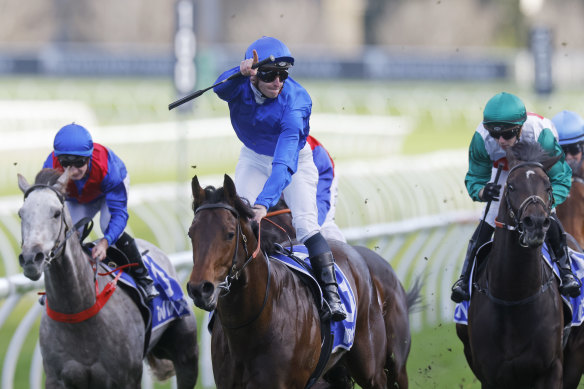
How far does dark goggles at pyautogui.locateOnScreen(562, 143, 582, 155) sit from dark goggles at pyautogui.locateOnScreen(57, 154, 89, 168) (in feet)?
10.2

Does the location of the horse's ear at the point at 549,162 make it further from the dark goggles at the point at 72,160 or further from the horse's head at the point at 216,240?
the dark goggles at the point at 72,160

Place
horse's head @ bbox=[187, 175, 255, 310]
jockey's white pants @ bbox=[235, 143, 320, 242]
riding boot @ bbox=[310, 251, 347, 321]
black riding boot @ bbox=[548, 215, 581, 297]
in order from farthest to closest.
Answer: black riding boot @ bbox=[548, 215, 581, 297]
jockey's white pants @ bbox=[235, 143, 320, 242]
riding boot @ bbox=[310, 251, 347, 321]
horse's head @ bbox=[187, 175, 255, 310]

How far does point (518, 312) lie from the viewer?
15.7ft

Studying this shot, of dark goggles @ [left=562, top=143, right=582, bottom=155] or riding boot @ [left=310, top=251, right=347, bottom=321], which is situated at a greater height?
dark goggles @ [left=562, top=143, right=582, bottom=155]

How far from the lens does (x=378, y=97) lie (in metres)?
29.8

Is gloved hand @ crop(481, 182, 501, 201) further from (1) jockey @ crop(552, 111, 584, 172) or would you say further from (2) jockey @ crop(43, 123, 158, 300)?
(2) jockey @ crop(43, 123, 158, 300)

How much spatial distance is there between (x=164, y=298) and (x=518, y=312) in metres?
1.89

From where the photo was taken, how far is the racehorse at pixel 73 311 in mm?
4246

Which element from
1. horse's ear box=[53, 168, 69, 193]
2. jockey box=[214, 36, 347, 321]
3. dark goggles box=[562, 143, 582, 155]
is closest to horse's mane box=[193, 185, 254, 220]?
jockey box=[214, 36, 347, 321]

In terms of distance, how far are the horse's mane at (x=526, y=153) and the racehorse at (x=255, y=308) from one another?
0.95 metres

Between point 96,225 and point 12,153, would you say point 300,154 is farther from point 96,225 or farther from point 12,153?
point 12,153

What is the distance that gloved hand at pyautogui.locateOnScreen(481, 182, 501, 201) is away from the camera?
189 inches

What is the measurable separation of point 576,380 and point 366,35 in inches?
1788

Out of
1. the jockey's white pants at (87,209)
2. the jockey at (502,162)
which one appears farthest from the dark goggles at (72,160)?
the jockey at (502,162)
